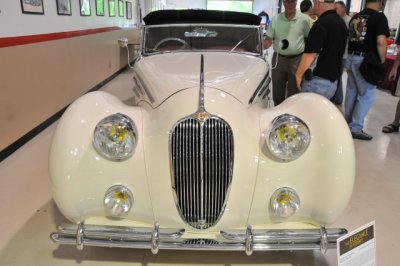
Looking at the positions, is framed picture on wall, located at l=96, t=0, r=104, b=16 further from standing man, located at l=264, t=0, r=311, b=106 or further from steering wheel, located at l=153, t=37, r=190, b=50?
steering wheel, located at l=153, t=37, r=190, b=50

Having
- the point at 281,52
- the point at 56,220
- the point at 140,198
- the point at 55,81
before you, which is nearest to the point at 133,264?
the point at 140,198

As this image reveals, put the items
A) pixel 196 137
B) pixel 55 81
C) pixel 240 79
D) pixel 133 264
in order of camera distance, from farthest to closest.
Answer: pixel 55 81, pixel 240 79, pixel 133 264, pixel 196 137

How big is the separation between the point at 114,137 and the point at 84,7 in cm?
547

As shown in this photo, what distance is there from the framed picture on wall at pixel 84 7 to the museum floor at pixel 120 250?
3070 mm

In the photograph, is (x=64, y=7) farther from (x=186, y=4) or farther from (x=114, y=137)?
(x=186, y=4)

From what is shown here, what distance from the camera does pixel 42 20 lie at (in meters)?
4.67

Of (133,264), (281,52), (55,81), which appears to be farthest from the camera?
(55,81)

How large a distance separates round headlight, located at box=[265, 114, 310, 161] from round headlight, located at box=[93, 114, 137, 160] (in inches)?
31.9

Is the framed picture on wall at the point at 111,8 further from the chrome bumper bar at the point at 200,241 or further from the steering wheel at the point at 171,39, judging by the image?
the chrome bumper bar at the point at 200,241

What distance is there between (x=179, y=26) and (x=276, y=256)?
2.28 m

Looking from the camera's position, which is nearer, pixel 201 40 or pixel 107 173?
pixel 107 173

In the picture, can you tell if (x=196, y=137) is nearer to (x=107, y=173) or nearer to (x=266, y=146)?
(x=266, y=146)

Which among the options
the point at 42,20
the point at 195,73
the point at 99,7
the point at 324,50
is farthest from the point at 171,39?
the point at 99,7

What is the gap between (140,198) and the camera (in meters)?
1.94
